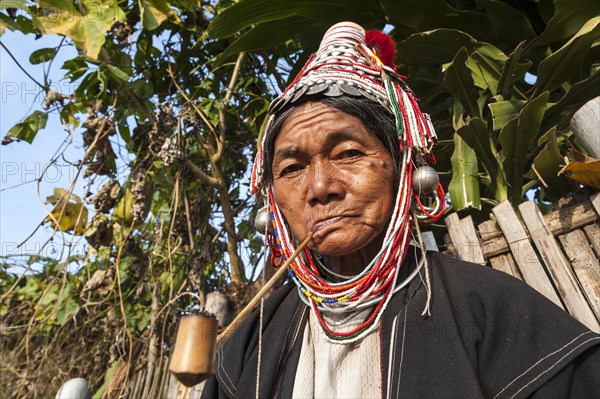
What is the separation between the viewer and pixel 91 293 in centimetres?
310

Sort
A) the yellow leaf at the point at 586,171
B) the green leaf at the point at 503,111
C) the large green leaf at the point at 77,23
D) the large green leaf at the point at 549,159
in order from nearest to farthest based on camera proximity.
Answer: the yellow leaf at the point at 586,171 → the large green leaf at the point at 549,159 → the green leaf at the point at 503,111 → the large green leaf at the point at 77,23

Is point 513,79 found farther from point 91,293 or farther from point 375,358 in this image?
point 91,293

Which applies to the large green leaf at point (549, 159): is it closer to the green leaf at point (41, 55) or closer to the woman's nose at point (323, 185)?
the woman's nose at point (323, 185)

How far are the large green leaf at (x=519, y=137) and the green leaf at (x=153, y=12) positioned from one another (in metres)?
1.72

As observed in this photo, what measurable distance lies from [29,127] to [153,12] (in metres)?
0.94

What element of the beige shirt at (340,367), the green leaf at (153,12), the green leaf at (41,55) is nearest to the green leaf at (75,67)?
the green leaf at (41,55)

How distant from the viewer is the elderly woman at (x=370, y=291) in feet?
3.56

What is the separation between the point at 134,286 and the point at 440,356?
101 inches

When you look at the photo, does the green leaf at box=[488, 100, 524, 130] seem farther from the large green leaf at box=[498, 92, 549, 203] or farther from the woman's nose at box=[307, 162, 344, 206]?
the woman's nose at box=[307, 162, 344, 206]

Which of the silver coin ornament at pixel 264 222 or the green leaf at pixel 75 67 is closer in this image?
the silver coin ornament at pixel 264 222

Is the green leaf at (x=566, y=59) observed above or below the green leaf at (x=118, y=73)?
below

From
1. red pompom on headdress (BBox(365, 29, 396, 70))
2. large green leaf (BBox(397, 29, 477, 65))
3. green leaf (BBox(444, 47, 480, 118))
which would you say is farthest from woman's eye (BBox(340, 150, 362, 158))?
large green leaf (BBox(397, 29, 477, 65))

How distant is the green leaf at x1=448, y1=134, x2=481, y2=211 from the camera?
197cm

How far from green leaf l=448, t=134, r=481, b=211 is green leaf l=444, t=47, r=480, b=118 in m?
0.16
